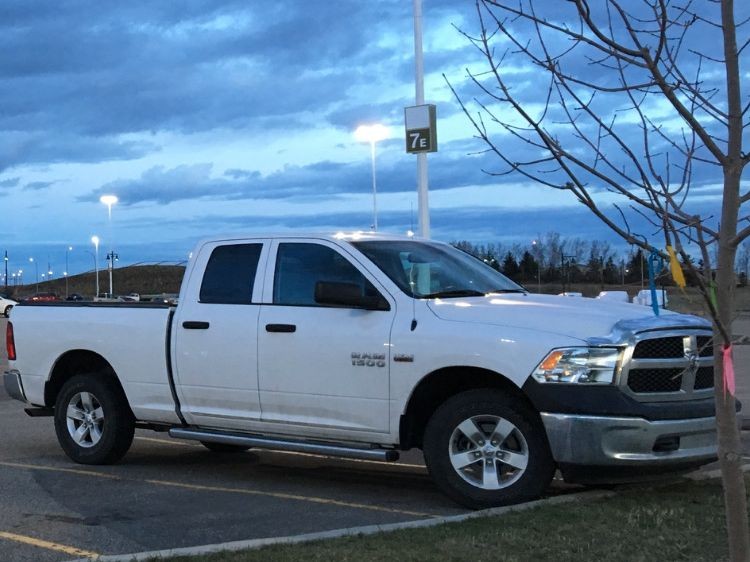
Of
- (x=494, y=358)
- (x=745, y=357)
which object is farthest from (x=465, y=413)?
(x=745, y=357)

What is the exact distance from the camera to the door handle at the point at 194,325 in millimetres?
7559

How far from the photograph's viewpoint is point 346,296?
6.72 m

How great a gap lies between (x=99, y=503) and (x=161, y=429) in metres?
1.47

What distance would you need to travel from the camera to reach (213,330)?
751 centimetres

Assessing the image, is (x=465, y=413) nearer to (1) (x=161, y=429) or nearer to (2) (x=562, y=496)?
(2) (x=562, y=496)

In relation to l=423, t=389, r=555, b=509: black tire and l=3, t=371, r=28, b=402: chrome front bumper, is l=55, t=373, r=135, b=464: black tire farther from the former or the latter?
l=423, t=389, r=555, b=509: black tire

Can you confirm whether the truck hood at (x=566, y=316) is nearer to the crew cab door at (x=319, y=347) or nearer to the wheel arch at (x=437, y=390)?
the wheel arch at (x=437, y=390)

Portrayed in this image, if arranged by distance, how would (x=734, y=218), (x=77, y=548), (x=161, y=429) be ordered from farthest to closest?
(x=161, y=429) < (x=77, y=548) < (x=734, y=218)

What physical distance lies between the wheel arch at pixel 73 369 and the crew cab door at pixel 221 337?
117cm

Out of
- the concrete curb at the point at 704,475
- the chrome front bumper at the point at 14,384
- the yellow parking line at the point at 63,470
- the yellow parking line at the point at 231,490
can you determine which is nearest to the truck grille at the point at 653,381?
the concrete curb at the point at 704,475

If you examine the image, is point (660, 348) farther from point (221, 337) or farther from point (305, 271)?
point (221, 337)

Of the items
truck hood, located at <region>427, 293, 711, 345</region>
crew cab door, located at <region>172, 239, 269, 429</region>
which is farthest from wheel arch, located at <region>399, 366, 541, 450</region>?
crew cab door, located at <region>172, 239, 269, 429</region>

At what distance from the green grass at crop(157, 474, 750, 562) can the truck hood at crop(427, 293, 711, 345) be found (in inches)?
44.9

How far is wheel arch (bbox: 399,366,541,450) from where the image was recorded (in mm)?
6426
